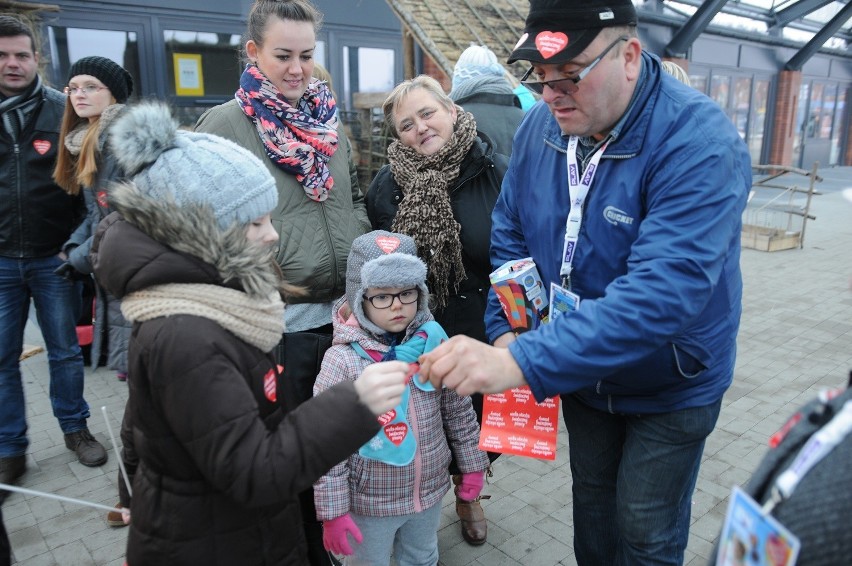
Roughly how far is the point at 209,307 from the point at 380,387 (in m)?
0.44

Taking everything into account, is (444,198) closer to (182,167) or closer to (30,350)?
(182,167)

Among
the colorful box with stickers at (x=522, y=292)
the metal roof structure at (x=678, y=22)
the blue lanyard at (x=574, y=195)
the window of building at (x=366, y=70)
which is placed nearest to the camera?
the blue lanyard at (x=574, y=195)

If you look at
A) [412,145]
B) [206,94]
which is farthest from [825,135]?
[412,145]

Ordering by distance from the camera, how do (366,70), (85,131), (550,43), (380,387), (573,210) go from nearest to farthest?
(380,387), (550,43), (573,210), (85,131), (366,70)

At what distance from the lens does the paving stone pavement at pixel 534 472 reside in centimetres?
312

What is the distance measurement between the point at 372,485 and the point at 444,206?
4.00 ft

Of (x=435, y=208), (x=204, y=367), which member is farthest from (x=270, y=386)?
(x=435, y=208)

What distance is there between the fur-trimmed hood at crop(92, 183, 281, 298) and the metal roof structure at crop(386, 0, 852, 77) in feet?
14.2

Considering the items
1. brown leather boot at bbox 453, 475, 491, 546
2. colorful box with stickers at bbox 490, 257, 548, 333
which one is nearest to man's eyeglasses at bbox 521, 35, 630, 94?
colorful box with stickers at bbox 490, 257, 548, 333

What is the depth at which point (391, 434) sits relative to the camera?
Result: 2346 millimetres

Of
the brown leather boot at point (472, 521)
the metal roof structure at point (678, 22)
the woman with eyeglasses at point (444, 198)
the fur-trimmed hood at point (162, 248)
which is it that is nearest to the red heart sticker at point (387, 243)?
the woman with eyeglasses at point (444, 198)

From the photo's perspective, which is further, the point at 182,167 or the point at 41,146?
the point at 41,146

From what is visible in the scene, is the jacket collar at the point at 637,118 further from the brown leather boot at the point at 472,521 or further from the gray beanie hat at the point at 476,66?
the gray beanie hat at the point at 476,66

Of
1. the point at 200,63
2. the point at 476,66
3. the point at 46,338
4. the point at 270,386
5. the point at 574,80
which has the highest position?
the point at 200,63
